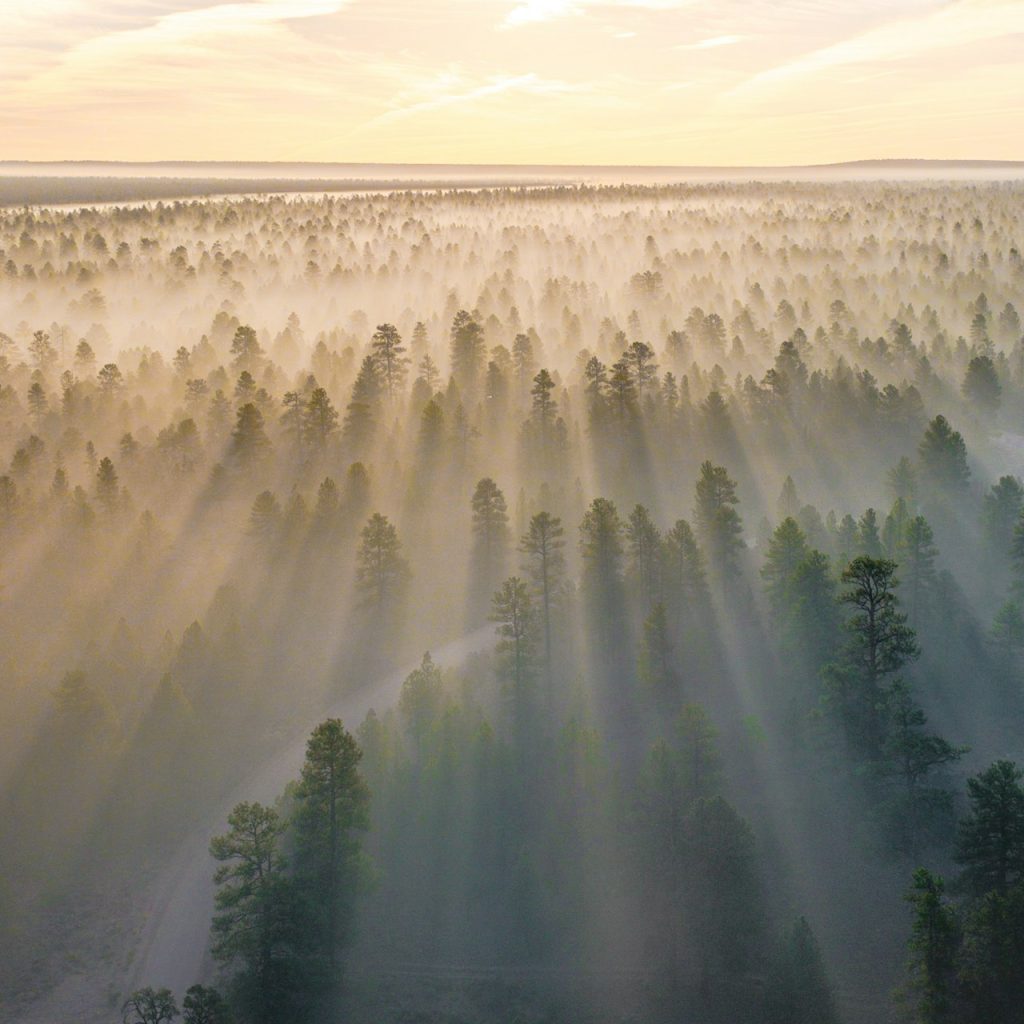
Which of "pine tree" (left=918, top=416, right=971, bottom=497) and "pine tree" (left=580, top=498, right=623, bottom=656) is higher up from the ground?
"pine tree" (left=918, top=416, right=971, bottom=497)

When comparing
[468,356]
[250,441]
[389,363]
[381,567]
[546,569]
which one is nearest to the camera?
[546,569]

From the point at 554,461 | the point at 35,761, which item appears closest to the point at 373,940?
the point at 35,761

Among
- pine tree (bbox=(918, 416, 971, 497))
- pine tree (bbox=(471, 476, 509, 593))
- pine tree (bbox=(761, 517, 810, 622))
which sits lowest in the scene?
pine tree (bbox=(761, 517, 810, 622))

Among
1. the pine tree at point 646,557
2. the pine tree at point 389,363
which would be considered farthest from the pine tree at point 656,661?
the pine tree at point 389,363

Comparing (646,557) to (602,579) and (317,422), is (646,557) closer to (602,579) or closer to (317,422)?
(602,579)

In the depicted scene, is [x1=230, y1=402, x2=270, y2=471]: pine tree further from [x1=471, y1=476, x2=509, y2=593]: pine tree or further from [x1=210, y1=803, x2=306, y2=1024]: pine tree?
[x1=210, y1=803, x2=306, y2=1024]: pine tree

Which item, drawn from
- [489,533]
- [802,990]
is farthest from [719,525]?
[802,990]

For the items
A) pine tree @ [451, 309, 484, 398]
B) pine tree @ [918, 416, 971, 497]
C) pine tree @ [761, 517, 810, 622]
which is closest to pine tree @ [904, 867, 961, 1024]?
pine tree @ [761, 517, 810, 622]

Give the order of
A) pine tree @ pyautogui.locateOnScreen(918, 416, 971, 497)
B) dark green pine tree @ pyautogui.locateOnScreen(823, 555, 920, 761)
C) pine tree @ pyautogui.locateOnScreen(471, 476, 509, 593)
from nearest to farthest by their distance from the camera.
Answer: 1. dark green pine tree @ pyautogui.locateOnScreen(823, 555, 920, 761)
2. pine tree @ pyautogui.locateOnScreen(471, 476, 509, 593)
3. pine tree @ pyautogui.locateOnScreen(918, 416, 971, 497)

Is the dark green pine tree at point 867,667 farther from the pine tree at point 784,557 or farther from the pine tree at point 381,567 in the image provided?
the pine tree at point 381,567

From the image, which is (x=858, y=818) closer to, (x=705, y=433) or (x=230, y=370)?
(x=705, y=433)
